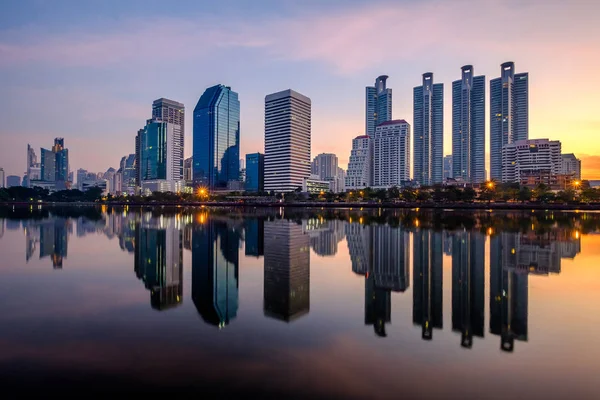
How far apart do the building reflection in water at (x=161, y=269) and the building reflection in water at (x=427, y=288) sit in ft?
28.9

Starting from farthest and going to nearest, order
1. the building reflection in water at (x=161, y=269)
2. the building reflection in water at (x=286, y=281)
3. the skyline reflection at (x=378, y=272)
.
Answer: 1. the building reflection in water at (x=161, y=269)
2. the building reflection in water at (x=286, y=281)
3. the skyline reflection at (x=378, y=272)

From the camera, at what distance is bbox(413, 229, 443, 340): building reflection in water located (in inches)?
448

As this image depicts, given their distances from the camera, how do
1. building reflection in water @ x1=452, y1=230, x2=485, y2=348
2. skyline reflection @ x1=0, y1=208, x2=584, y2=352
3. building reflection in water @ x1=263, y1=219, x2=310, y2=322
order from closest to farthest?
building reflection in water @ x1=452, y1=230, x2=485, y2=348 < skyline reflection @ x1=0, y1=208, x2=584, y2=352 < building reflection in water @ x1=263, y1=219, x2=310, y2=322

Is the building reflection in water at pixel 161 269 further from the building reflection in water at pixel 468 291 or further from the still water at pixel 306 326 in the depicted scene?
the building reflection in water at pixel 468 291

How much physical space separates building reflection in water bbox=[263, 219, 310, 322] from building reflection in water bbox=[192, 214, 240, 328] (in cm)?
143

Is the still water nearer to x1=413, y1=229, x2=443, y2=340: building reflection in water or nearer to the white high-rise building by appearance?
x1=413, y1=229, x2=443, y2=340: building reflection in water

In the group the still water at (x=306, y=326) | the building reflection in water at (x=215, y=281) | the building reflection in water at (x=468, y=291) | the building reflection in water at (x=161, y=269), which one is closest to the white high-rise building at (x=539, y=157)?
the building reflection in water at (x=468, y=291)

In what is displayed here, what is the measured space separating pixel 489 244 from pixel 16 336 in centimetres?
2898

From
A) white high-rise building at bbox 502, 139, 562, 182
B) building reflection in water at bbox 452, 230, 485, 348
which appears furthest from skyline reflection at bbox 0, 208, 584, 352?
white high-rise building at bbox 502, 139, 562, 182

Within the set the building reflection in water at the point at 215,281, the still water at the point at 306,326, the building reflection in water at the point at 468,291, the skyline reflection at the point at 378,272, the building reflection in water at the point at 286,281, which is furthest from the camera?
the building reflection in water at the point at 286,281

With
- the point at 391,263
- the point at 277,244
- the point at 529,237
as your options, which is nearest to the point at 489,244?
the point at 529,237

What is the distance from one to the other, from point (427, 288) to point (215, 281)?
963 cm

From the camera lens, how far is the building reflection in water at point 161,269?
14.4 meters

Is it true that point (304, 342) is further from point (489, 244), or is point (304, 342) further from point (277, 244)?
point (489, 244)
